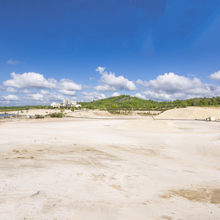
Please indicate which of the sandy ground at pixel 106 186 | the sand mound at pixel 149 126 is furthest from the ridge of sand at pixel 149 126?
the sandy ground at pixel 106 186

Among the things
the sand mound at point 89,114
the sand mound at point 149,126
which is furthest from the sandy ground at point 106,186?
the sand mound at point 89,114

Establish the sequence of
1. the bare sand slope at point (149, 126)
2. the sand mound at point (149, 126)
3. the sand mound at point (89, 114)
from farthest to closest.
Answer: the sand mound at point (89, 114) → the sand mound at point (149, 126) → the bare sand slope at point (149, 126)

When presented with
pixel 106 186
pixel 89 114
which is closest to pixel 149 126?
pixel 106 186

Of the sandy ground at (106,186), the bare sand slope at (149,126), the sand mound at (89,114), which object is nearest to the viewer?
the sandy ground at (106,186)

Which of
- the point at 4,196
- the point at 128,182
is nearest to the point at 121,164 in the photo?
the point at 128,182

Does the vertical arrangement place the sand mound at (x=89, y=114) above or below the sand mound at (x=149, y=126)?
above

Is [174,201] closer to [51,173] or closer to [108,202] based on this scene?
[108,202]

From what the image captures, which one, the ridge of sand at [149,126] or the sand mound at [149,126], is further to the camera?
the sand mound at [149,126]

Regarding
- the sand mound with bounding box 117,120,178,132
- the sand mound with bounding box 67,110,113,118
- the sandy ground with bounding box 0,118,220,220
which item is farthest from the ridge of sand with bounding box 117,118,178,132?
the sand mound with bounding box 67,110,113,118

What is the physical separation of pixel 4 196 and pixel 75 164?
4.14 meters

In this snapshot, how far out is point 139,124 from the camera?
28.0 meters

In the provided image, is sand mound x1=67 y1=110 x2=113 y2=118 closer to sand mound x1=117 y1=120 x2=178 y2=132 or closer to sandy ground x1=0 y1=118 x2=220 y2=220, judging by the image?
sand mound x1=117 y1=120 x2=178 y2=132

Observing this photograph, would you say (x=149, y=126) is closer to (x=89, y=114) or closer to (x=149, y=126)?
(x=149, y=126)

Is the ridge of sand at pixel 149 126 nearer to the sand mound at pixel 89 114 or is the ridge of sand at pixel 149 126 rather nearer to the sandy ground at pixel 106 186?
the sandy ground at pixel 106 186
